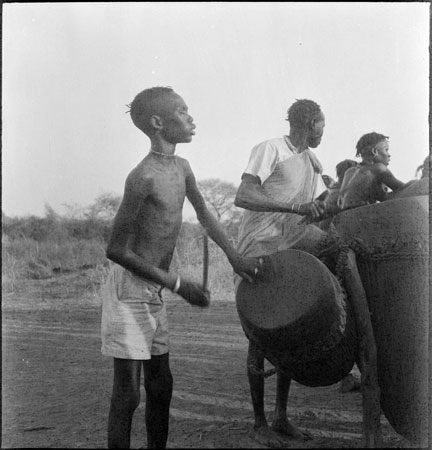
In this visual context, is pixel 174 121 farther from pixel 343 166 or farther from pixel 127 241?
pixel 343 166

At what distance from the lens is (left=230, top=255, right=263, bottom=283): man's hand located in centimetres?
261

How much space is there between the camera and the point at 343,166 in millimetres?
3248

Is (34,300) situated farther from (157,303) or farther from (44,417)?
(157,303)

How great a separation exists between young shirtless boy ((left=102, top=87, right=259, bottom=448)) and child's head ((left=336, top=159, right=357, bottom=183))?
0.92 metres

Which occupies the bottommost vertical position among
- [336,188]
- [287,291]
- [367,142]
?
[287,291]

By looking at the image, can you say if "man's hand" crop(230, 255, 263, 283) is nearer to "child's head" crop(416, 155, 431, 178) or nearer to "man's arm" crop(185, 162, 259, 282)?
"man's arm" crop(185, 162, 259, 282)

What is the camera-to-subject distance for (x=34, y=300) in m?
3.29

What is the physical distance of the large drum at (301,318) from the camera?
Result: 7.85 feet

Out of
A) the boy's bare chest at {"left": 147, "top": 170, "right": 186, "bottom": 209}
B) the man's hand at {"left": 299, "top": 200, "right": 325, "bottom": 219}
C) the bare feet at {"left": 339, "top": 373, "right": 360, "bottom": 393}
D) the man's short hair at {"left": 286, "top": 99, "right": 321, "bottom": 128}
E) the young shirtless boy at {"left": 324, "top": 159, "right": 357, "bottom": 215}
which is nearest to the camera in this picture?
the boy's bare chest at {"left": 147, "top": 170, "right": 186, "bottom": 209}

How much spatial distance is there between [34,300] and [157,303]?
3.65ft

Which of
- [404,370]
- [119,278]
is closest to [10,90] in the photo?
[119,278]

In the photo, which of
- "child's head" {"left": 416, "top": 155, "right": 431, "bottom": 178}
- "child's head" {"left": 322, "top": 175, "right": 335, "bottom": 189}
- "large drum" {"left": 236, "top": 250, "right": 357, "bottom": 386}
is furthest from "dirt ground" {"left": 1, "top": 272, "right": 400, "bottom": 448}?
"child's head" {"left": 416, "top": 155, "right": 431, "bottom": 178}

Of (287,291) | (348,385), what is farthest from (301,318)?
(348,385)

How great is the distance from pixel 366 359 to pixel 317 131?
1209 millimetres
